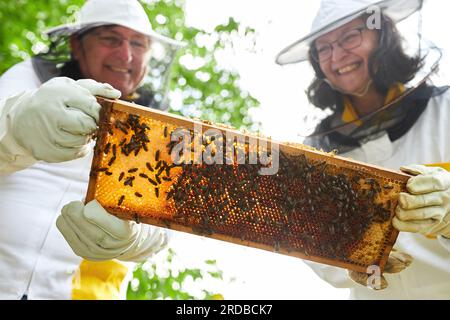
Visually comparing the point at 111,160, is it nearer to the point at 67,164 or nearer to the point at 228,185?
the point at 228,185

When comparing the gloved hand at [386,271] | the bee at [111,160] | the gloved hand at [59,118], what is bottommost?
the gloved hand at [386,271]

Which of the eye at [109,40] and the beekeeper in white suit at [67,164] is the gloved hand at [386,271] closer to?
the beekeeper in white suit at [67,164]

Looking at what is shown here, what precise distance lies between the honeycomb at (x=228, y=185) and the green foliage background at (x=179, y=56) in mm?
5208

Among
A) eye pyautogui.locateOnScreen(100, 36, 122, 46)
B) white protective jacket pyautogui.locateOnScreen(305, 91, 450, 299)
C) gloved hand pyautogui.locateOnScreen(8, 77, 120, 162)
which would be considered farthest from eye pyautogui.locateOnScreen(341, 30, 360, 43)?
gloved hand pyautogui.locateOnScreen(8, 77, 120, 162)

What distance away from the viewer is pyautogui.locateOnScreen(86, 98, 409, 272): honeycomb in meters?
2.64

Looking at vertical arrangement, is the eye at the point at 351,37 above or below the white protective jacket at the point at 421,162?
above

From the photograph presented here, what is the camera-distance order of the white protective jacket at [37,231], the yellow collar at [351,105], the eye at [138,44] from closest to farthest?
the white protective jacket at [37,231]
the yellow collar at [351,105]
the eye at [138,44]

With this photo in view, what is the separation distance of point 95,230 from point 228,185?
73 cm

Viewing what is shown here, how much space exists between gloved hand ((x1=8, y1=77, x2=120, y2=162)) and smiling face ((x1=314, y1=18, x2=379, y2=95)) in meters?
2.04

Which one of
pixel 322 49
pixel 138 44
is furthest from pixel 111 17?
pixel 322 49

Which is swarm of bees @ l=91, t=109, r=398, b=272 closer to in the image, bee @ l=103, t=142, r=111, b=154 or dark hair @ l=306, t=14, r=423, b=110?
bee @ l=103, t=142, r=111, b=154

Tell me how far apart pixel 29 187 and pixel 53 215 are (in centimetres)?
26

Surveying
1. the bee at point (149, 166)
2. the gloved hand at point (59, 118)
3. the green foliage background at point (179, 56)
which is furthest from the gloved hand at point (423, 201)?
the green foliage background at point (179, 56)

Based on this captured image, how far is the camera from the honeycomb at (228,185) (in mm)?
2643
